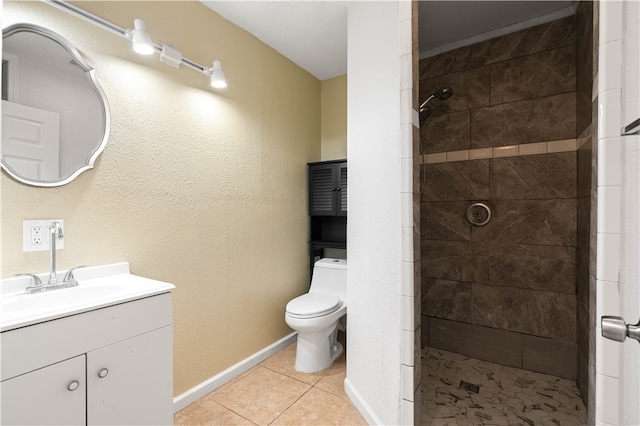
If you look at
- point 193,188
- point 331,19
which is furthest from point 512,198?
point 193,188

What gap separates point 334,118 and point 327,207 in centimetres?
93

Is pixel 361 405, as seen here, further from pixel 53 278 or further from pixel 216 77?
pixel 216 77

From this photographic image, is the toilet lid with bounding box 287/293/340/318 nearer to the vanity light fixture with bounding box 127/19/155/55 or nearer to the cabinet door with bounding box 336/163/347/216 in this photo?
the cabinet door with bounding box 336/163/347/216

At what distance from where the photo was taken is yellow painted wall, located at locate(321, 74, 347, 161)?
289 cm

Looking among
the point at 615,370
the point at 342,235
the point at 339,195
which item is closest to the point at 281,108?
the point at 339,195

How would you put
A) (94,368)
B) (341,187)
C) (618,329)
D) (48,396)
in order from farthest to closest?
(341,187) < (94,368) < (48,396) < (618,329)

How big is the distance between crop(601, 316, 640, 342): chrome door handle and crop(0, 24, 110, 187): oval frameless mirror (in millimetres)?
1888

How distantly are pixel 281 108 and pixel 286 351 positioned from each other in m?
2.04

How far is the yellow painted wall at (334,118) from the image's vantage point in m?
Result: 2.89

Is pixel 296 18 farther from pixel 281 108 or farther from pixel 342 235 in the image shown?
pixel 342 235

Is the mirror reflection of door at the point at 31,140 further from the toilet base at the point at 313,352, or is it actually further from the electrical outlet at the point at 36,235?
the toilet base at the point at 313,352

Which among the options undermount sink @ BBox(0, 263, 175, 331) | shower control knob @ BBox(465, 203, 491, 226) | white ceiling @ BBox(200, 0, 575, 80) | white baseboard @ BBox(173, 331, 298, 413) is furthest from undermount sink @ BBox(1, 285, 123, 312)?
shower control knob @ BBox(465, 203, 491, 226)

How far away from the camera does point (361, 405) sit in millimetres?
1712

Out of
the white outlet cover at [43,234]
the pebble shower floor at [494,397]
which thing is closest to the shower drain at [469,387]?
the pebble shower floor at [494,397]
